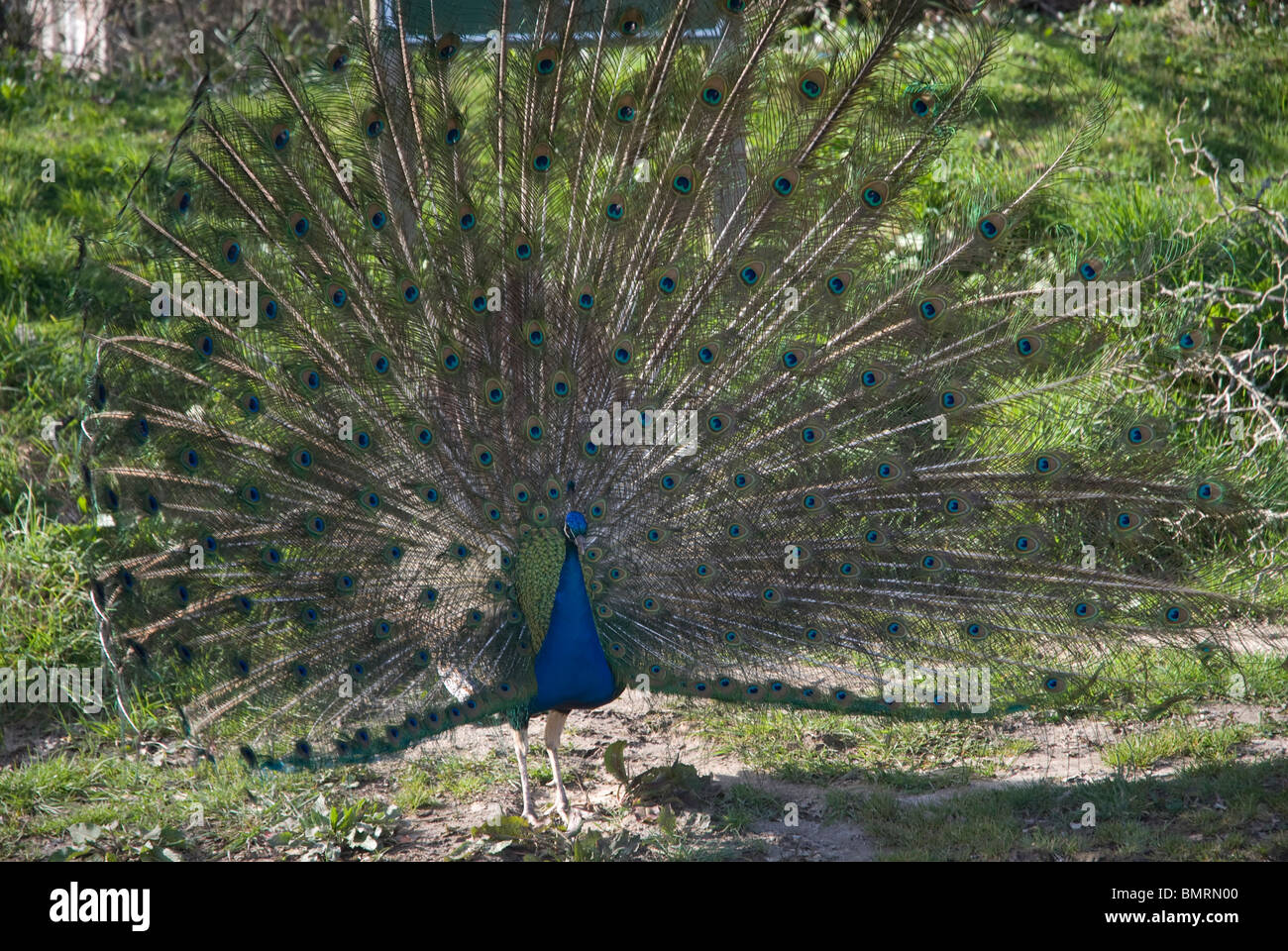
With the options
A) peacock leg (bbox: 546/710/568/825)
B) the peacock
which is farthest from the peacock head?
peacock leg (bbox: 546/710/568/825)

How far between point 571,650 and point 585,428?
2.60ft

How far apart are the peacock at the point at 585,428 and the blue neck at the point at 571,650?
0.01 m

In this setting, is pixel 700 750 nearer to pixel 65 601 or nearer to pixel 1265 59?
pixel 65 601

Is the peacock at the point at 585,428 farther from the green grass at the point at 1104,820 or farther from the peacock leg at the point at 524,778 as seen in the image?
the green grass at the point at 1104,820

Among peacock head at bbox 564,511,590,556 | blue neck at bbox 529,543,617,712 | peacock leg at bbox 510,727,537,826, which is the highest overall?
peacock head at bbox 564,511,590,556

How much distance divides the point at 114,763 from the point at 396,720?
67.1 inches

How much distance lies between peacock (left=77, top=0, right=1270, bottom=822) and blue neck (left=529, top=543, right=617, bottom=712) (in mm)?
11

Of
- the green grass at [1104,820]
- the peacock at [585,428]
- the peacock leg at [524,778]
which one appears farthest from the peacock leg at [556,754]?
the green grass at [1104,820]

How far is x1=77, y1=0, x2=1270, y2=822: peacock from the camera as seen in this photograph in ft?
12.8

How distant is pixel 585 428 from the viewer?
4.12 metres

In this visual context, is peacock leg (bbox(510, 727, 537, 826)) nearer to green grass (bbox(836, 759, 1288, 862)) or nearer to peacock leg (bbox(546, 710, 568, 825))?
peacock leg (bbox(546, 710, 568, 825))

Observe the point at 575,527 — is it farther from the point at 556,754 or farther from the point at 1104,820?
the point at 1104,820

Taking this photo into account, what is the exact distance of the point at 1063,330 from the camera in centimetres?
395

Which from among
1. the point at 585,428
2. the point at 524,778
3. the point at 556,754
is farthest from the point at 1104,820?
the point at 585,428
